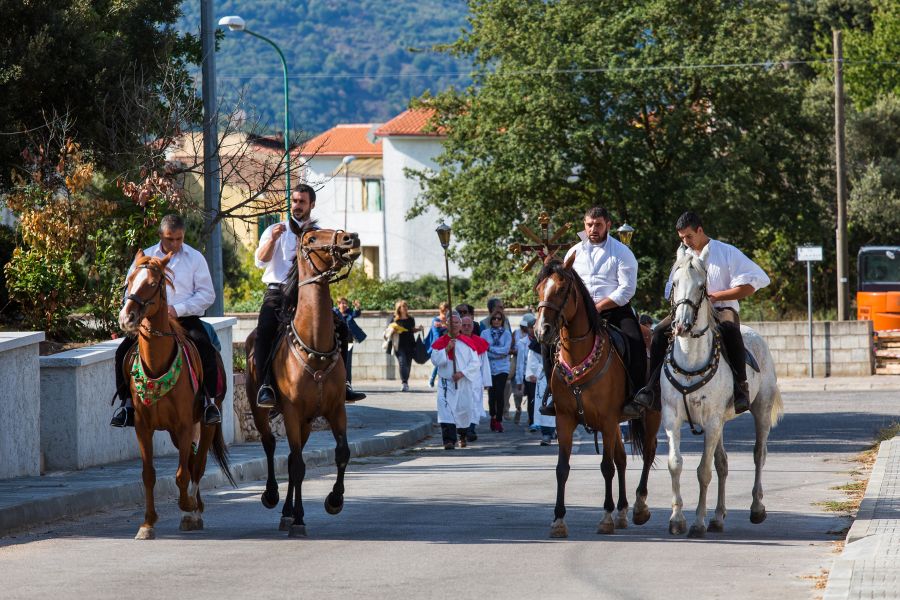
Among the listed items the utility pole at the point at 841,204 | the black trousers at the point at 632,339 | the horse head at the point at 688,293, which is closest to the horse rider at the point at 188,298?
the black trousers at the point at 632,339

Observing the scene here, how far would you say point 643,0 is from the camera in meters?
40.7

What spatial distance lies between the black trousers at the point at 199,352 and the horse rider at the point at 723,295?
139 inches

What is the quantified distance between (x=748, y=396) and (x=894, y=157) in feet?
143

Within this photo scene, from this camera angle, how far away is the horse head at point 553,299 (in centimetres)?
1060

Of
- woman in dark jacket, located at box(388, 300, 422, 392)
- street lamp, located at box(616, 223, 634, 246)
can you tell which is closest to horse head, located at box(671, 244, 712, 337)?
street lamp, located at box(616, 223, 634, 246)

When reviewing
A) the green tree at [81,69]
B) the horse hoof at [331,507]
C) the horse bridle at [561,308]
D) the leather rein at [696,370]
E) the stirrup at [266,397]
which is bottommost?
the horse hoof at [331,507]

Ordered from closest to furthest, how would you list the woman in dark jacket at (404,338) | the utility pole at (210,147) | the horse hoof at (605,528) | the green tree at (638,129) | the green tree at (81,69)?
the horse hoof at (605,528), the green tree at (81,69), the utility pole at (210,147), the woman in dark jacket at (404,338), the green tree at (638,129)

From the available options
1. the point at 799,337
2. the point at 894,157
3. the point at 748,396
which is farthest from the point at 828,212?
the point at 748,396

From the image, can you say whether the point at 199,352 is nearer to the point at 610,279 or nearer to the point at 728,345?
the point at 610,279

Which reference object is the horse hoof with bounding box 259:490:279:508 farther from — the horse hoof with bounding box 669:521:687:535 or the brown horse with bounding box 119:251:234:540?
the horse hoof with bounding box 669:521:687:535

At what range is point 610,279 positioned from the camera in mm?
11781

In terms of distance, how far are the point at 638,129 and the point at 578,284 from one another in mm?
30073

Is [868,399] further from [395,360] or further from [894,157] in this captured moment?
[894,157]

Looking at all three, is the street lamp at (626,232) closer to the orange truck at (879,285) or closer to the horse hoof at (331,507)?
the orange truck at (879,285)
